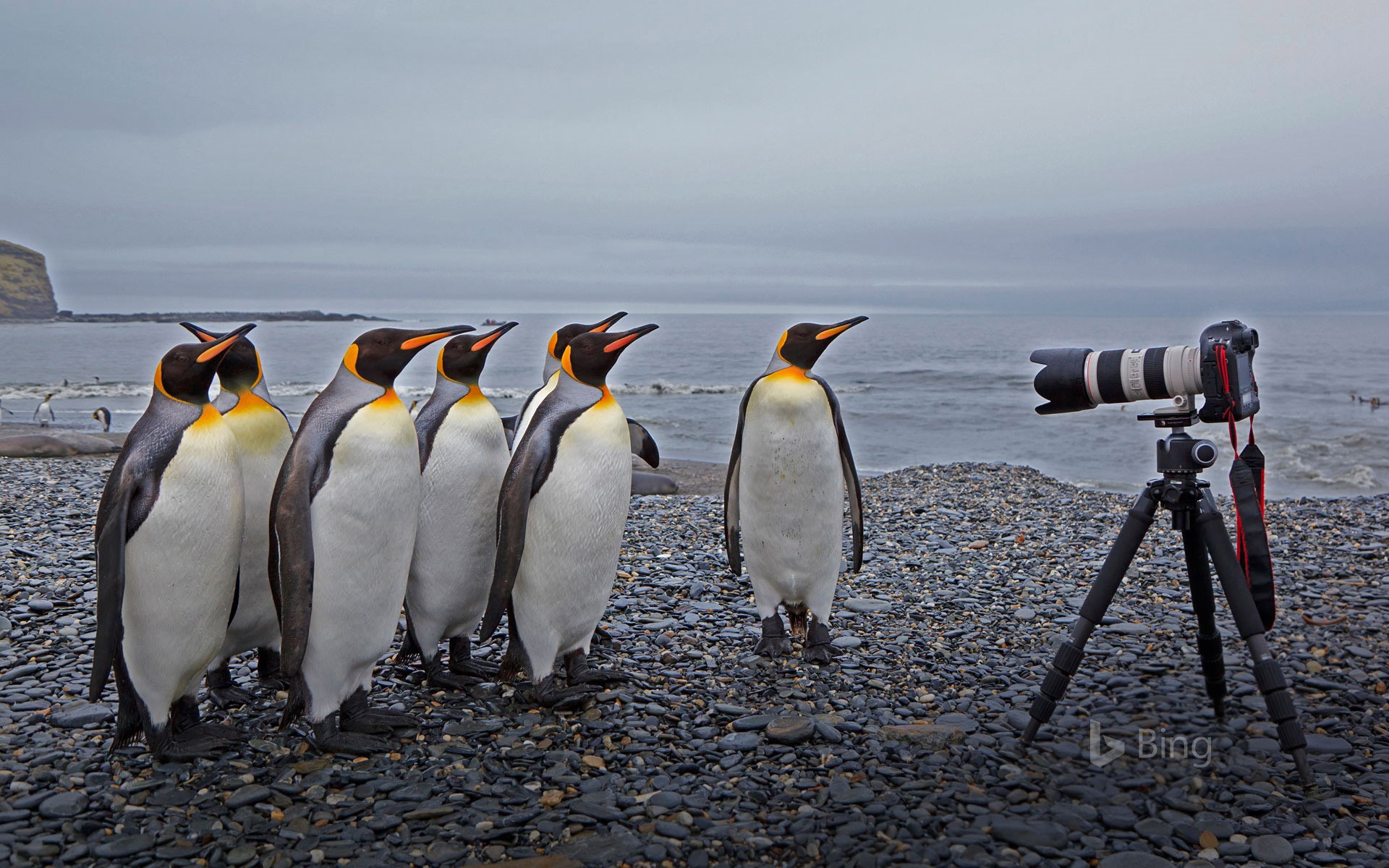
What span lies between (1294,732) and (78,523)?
7.73m

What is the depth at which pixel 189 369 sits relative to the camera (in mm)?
3164

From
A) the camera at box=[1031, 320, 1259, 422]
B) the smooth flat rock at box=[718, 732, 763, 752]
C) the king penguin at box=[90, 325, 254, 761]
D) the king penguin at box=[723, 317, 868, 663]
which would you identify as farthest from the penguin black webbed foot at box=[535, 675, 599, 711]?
the camera at box=[1031, 320, 1259, 422]

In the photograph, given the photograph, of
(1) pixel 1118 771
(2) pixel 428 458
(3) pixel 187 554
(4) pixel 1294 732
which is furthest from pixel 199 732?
(4) pixel 1294 732

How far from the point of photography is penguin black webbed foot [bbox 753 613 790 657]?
172 inches

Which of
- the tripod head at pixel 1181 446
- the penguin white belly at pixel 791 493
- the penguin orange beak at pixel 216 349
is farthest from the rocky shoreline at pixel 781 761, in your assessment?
the penguin orange beak at pixel 216 349

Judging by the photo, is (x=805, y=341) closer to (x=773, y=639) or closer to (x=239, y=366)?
(x=773, y=639)

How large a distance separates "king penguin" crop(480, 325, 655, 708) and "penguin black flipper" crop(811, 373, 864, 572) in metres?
1.01

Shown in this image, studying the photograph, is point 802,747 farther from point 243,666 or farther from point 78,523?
point 78,523

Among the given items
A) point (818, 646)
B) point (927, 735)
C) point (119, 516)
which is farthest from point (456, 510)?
point (927, 735)

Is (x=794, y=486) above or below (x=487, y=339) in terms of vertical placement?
below

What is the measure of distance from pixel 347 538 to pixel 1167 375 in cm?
279

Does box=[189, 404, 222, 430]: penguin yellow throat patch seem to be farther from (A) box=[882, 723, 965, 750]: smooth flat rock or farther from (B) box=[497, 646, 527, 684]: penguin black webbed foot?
(A) box=[882, 723, 965, 750]: smooth flat rock

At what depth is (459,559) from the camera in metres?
3.83

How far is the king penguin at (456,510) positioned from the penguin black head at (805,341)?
50.0 inches
